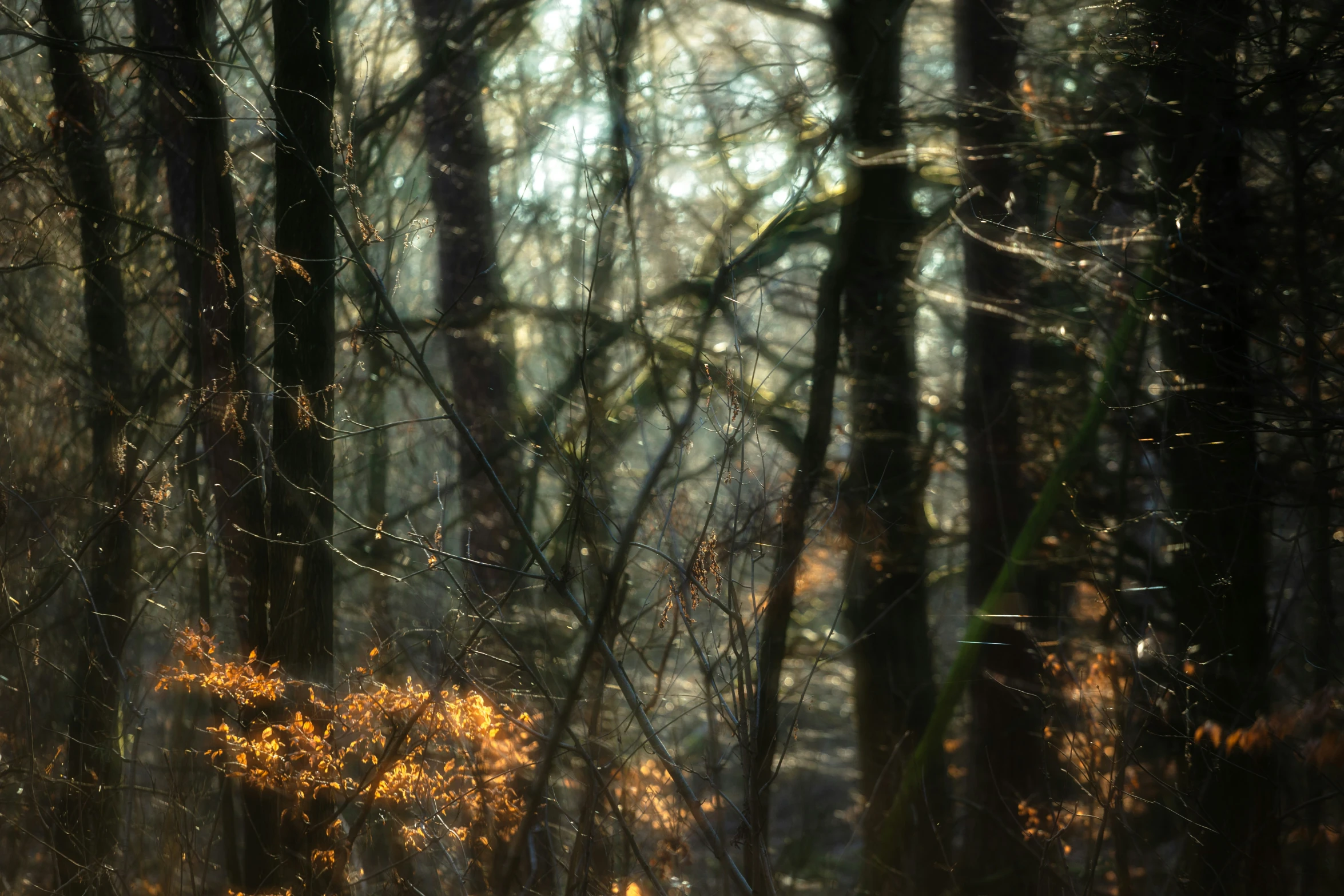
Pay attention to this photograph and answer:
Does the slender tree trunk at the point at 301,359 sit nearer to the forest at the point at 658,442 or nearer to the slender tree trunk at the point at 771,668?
the forest at the point at 658,442

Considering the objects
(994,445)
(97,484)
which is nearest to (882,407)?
(994,445)

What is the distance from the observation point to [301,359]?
16.5ft

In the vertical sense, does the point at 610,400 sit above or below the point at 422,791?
above

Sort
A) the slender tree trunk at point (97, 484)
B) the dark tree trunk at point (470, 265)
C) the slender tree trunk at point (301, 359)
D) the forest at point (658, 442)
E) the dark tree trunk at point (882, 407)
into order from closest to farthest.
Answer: the forest at point (658, 442) < the slender tree trunk at point (301, 359) < the slender tree trunk at point (97, 484) < the dark tree trunk at point (882, 407) < the dark tree trunk at point (470, 265)

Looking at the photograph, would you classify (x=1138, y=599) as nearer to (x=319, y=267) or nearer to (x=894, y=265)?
(x=894, y=265)

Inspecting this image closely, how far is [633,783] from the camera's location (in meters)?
4.85

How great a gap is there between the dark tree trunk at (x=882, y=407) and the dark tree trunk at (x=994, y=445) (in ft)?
1.85

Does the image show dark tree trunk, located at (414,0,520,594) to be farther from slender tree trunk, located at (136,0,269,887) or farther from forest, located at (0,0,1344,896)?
slender tree trunk, located at (136,0,269,887)

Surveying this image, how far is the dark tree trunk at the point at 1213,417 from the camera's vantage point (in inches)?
198

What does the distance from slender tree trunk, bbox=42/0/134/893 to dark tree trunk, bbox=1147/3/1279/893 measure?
5415 millimetres

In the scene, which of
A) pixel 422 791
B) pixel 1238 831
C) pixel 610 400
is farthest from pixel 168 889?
pixel 1238 831

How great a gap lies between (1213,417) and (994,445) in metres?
3.67

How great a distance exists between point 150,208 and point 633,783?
5.75 m

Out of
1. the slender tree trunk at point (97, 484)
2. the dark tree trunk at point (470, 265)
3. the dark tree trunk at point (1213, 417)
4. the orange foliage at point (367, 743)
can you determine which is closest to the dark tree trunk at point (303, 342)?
the orange foliage at point (367, 743)
